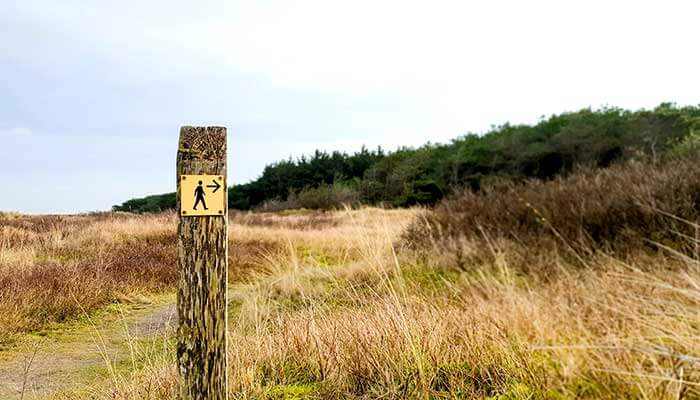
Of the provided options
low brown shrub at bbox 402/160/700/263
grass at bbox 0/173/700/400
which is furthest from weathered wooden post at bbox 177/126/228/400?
low brown shrub at bbox 402/160/700/263

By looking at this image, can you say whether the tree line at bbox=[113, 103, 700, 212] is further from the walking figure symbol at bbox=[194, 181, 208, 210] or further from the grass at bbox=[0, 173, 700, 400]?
the walking figure symbol at bbox=[194, 181, 208, 210]

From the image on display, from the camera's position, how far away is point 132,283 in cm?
743

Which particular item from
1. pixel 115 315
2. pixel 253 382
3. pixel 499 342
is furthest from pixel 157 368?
pixel 115 315

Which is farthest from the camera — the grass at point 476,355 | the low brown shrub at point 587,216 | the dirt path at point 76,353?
the low brown shrub at point 587,216

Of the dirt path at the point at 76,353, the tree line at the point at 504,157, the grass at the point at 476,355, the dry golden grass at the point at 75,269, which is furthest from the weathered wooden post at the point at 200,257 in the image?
the tree line at the point at 504,157

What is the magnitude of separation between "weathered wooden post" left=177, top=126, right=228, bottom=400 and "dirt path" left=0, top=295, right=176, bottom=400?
34.4 inches

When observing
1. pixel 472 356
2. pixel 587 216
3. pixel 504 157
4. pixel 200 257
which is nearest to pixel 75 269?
pixel 200 257

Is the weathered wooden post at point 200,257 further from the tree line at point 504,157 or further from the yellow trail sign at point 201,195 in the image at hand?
the tree line at point 504,157

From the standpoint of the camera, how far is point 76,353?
489 centimetres

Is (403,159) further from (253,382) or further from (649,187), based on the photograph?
(253,382)

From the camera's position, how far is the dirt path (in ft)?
12.7

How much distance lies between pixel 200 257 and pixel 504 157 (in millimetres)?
28049

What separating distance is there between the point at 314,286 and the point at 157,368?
375 centimetres

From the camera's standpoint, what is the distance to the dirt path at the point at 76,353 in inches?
153
